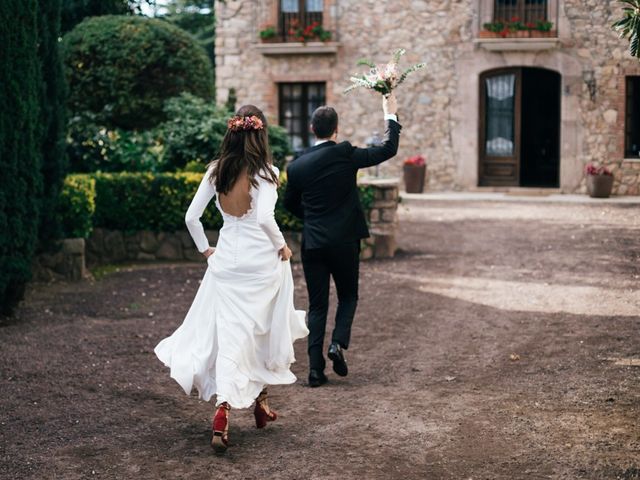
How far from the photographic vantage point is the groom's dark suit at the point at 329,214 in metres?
6.71

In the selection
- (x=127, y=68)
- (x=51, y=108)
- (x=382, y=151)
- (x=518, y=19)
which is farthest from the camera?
(x=518, y=19)

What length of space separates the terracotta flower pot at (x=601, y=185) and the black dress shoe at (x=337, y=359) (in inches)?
585

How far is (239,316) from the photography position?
5.71 m

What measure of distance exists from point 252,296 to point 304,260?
48.9 inches

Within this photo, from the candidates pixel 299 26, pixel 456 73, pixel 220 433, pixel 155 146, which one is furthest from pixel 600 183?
pixel 220 433

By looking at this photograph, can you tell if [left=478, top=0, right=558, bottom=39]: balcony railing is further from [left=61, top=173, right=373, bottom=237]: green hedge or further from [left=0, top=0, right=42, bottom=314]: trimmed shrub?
[left=0, top=0, right=42, bottom=314]: trimmed shrub

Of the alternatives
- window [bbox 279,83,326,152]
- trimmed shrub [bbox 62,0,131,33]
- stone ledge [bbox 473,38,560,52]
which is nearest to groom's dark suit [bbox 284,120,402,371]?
trimmed shrub [bbox 62,0,131,33]

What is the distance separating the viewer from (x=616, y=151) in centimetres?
2138

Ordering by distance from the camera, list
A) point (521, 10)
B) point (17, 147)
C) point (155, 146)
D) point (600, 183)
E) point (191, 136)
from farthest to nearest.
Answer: point (521, 10), point (600, 183), point (155, 146), point (191, 136), point (17, 147)

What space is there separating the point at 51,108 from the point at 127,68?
176 inches

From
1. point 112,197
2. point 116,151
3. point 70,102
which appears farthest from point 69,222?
point 70,102

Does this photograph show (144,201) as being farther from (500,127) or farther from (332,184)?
(500,127)

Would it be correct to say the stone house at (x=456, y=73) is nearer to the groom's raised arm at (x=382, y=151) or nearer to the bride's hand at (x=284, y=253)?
the groom's raised arm at (x=382, y=151)

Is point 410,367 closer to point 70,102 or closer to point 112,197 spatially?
point 112,197
